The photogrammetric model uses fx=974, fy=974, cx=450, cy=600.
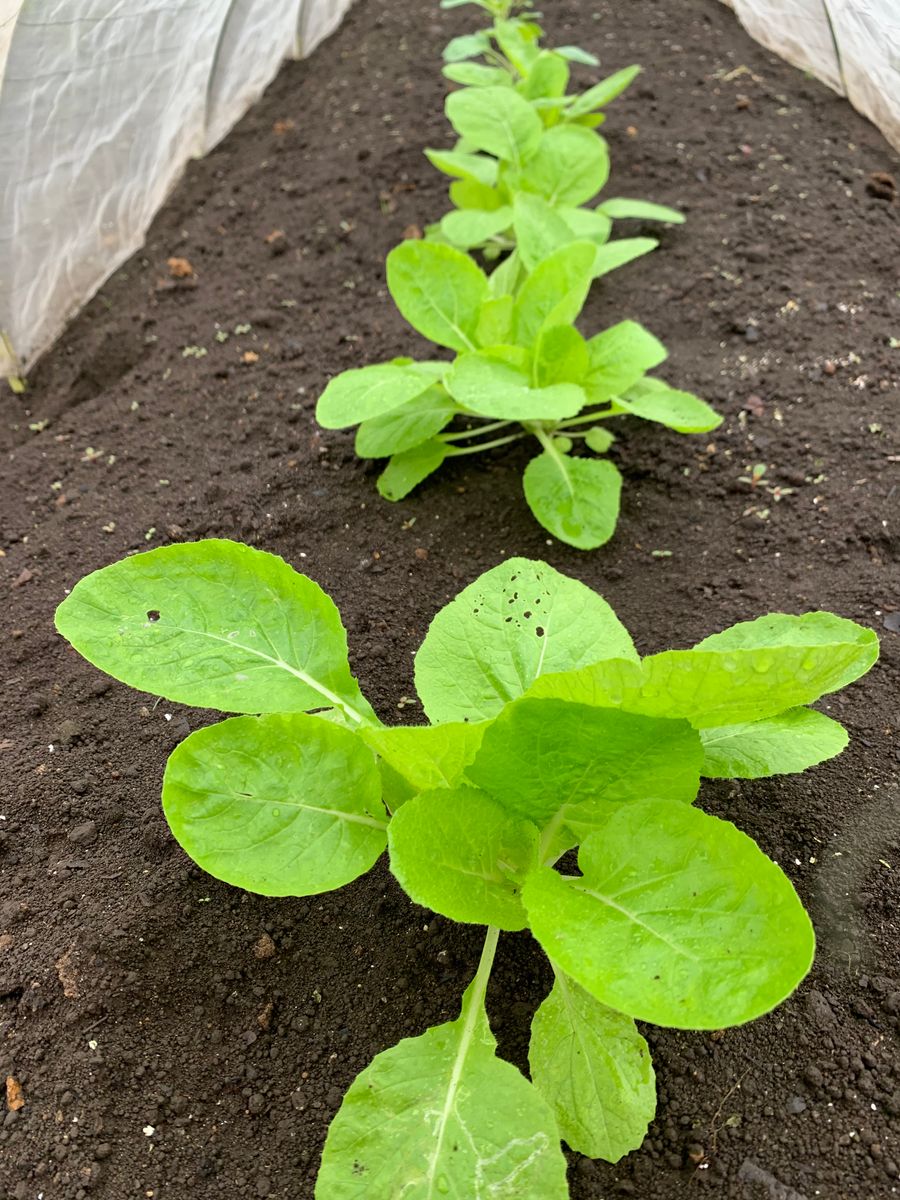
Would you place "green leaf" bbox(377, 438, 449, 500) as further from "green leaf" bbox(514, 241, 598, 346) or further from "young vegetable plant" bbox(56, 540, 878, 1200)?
"young vegetable plant" bbox(56, 540, 878, 1200)

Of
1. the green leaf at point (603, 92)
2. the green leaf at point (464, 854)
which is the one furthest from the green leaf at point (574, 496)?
the green leaf at point (603, 92)

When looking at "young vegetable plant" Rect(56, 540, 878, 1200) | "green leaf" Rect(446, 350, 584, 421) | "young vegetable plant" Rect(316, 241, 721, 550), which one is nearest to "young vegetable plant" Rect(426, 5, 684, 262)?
"young vegetable plant" Rect(316, 241, 721, 550)

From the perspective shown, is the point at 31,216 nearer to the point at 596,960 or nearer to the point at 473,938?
the point at 473,938

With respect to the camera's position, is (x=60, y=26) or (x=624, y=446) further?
(x=60, y=26)

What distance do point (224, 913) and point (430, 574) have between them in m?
0.88

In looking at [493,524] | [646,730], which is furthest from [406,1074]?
[493,524]

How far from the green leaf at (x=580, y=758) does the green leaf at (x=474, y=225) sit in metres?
1.91

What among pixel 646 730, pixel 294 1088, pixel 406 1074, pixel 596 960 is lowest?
pixel 294 1088

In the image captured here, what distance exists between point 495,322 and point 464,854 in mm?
1389

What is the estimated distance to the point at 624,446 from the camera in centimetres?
246

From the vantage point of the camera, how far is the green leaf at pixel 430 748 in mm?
1185

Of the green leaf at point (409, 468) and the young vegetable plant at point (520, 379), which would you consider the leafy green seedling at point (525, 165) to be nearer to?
the young vegetable plant at point (520, 379)

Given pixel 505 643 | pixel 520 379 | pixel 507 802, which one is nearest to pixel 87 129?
pixel 520 379

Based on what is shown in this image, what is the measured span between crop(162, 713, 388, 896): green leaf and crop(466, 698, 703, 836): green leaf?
19cm
